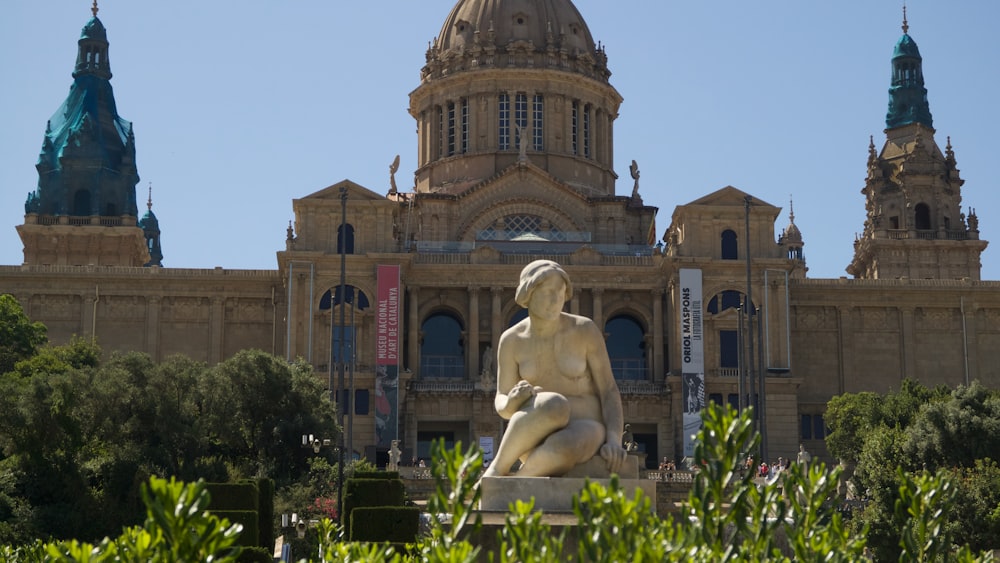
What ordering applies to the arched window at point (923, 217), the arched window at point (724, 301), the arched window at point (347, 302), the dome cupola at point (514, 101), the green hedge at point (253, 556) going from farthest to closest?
the arched window at point (923, 217), the dome cupola at point (514, 101), the arched window at point (724, 301), the arched window at point (347, 302), the green hedge at point (253, 556)

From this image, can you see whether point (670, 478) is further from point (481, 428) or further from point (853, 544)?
point (853, 544)

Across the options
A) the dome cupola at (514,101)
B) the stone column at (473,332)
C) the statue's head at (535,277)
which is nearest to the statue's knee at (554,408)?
the statue's head at (535,277)

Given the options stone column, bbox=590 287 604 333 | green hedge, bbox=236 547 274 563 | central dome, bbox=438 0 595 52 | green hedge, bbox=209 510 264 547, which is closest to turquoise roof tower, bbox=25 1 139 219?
central dome, bbox=438 0 595 52

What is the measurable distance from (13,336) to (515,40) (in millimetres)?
36299

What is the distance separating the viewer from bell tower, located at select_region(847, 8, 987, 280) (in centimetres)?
9150

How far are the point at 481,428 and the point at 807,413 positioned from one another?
681 inches

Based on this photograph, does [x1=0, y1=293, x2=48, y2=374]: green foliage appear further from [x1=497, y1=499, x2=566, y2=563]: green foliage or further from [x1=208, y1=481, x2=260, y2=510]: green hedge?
[x1=497, y1=499, x2=566, y2=563]: green foliage

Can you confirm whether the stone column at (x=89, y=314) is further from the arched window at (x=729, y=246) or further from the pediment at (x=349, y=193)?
the arched window at (x=729, y=246)

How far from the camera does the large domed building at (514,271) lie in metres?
73.4

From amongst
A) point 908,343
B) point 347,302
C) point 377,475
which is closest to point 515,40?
point 347,302

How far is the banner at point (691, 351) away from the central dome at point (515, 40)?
19.3 m

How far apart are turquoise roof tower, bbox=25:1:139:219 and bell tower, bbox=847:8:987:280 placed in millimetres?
43246

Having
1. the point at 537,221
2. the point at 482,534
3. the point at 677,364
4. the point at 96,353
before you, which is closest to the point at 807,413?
the point at 677,364

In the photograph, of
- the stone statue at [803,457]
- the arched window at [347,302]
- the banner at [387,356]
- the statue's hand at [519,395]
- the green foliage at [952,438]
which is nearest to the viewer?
the statue's hand at [519,395]
